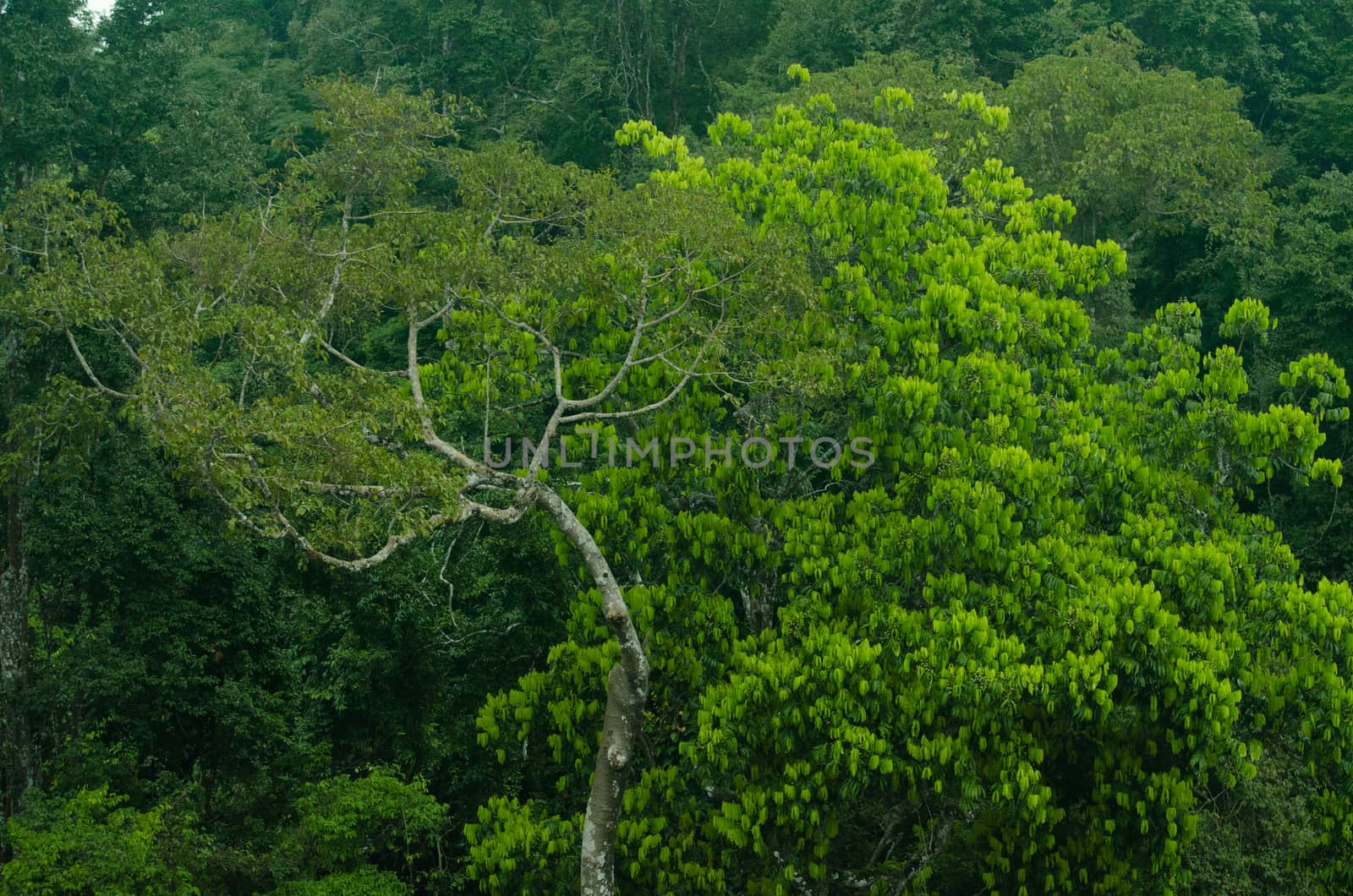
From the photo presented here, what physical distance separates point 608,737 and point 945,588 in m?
2.59

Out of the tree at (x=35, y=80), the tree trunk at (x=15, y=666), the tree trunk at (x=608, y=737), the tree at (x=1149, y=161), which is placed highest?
the tree at (x=35, y=80)

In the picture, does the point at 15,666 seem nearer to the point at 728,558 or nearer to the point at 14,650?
the point at 14,650

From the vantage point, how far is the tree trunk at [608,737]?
30.6 ft

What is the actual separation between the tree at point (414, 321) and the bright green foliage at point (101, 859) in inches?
130

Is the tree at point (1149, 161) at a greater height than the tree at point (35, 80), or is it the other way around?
the tree at point (35, 80)

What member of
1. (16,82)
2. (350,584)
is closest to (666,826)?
(350,584)

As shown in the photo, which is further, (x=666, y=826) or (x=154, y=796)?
(x=154, y=796)

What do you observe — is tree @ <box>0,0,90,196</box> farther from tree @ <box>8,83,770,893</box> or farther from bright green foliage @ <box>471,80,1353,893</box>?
bright green foliage @ <box>471,80,1353,893</box>

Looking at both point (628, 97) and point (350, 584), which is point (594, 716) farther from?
point (628, 97)

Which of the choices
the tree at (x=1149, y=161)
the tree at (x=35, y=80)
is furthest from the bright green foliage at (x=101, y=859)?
the tree at (x=1149, y=161)

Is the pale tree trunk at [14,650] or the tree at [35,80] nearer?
the pale tree trunk at [14,650]

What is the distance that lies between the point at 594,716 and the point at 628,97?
2262cm

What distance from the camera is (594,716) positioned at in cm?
1062

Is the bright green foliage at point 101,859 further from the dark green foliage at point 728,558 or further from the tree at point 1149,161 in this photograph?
the tree at point 1149,161
